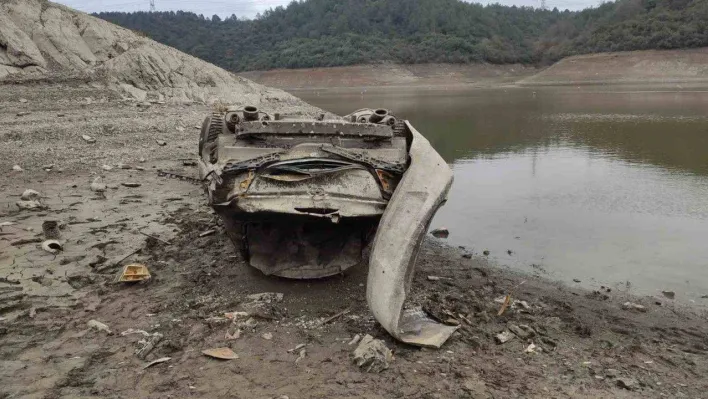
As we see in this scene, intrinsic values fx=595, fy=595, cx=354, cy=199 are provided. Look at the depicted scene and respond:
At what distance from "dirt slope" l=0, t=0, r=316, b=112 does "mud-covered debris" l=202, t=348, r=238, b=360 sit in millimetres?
15008

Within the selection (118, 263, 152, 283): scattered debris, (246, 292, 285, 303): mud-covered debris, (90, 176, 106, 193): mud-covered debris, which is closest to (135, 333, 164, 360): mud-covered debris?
(246, 292, 285, 303): mud-covered debris

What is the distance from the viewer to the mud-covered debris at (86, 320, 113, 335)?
4.57 meters

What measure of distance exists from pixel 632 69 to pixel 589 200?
1913 inches

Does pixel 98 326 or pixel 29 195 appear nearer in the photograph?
pixel 98 326

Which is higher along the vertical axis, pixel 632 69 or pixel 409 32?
pixel 409 32

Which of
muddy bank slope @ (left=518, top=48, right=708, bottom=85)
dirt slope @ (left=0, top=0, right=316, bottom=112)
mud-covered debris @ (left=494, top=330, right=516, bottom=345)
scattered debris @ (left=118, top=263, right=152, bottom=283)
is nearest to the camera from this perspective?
mud-covered debris @ (left=494, top=330, right=516, bottom=345)

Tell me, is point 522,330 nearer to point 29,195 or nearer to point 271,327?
point 271,327

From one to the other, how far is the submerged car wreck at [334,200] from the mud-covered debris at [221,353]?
110cm

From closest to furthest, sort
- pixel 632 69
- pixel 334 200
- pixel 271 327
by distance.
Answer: pixel 271 327, pixel 334 200, pixel 632 69

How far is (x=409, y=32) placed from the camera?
88.0m

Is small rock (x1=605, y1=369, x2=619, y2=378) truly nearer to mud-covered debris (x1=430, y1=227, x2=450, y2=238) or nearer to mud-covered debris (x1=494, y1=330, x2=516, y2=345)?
mud-covered debris (x1=494, y1=330, x2=516, y2=345)

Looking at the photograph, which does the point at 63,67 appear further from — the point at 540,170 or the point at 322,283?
the point at 322,283

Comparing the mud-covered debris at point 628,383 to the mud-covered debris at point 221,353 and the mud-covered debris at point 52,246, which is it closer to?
the mud-covered debris at point 221,353

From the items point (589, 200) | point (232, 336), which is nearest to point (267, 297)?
point (232, 336)
